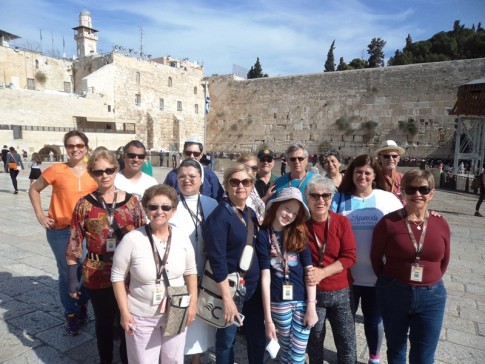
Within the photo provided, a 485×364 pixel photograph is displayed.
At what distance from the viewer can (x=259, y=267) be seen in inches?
85.7

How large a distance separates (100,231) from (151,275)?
588 mm

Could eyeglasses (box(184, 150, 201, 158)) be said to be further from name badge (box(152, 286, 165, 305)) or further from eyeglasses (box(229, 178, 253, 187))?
name badge (box(152, 286, 165, 305))

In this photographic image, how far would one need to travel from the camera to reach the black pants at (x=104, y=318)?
2.37 m

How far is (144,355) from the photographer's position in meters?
2.07

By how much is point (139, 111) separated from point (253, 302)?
31.5m

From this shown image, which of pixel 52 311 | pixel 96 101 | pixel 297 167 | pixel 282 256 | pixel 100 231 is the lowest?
pixel 52 311

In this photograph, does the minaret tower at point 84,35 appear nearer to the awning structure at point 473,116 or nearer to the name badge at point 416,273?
the awning structure at point 473,116

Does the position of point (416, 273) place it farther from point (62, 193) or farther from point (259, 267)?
point (62, 193)

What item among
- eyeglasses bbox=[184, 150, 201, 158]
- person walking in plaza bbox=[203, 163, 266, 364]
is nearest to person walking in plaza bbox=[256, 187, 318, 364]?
person walking in plaza bbox=[203, 163, 266, 364]

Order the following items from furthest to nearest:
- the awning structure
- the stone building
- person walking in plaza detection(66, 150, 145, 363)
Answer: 1. the stone building
2. the awning structure
3. person walking in plaza detection(66, 150, 145, 363)

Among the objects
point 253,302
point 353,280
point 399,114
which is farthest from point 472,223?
point 399,114

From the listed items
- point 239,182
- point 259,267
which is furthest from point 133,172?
point 259,267

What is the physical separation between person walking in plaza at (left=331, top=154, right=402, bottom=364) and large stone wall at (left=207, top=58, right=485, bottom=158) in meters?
23.9

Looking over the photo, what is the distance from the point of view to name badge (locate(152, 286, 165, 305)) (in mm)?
2020
